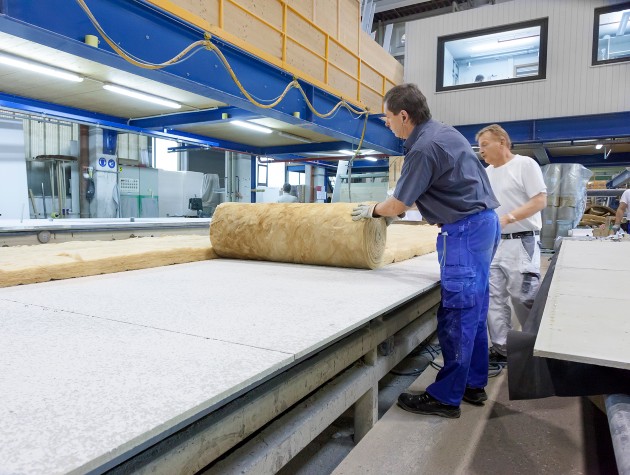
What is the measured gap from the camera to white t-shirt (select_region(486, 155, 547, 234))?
304 cm

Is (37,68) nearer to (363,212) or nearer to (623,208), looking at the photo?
(363,212)

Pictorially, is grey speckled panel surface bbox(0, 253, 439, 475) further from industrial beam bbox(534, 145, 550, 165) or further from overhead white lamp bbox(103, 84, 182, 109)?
industrial beam bbox(534, 145, 550, 165)

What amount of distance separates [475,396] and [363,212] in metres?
1.34

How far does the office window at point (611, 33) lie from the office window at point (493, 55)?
35.2 inches

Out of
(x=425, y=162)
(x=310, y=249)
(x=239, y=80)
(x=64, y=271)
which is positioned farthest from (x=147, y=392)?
(x=239, y=80)

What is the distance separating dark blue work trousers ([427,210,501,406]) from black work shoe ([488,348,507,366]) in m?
1.15

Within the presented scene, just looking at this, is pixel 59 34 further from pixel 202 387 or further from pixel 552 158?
pixel 552 158

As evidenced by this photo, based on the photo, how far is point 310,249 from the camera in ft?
10.5

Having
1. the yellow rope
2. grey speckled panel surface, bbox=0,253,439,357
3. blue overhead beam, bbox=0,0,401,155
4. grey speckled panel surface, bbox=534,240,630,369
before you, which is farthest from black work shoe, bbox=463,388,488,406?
blue overhead beam, bbox=0,0,401,155

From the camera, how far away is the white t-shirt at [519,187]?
9.98ft

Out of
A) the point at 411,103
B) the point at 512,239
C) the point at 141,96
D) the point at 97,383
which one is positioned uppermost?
the point at 141,96

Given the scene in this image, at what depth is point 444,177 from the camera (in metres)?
2.23

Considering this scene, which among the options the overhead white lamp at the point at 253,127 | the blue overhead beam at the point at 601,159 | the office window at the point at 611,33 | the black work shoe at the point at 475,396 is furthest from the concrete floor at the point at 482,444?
the blue overhead beam at the point at 601,159

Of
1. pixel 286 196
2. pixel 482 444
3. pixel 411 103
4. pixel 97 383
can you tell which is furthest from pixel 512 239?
pixel 286 196
